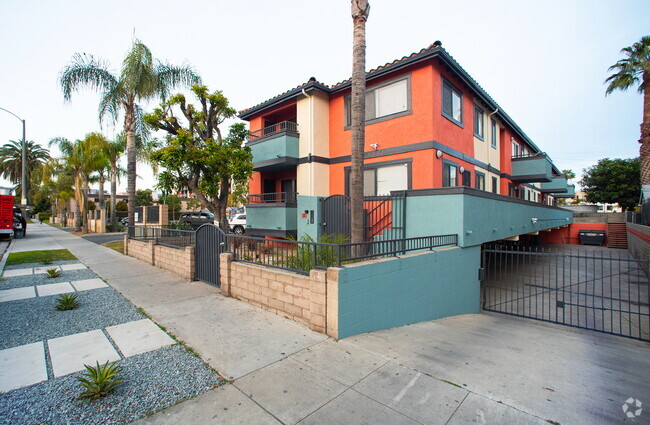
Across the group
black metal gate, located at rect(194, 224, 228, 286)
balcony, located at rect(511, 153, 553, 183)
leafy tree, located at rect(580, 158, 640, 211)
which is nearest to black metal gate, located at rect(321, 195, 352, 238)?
black metal gate, located at rect(194, 224, 228, 286)

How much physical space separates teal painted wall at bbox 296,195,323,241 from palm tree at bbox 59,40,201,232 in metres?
8.89

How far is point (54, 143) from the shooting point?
2580 cm

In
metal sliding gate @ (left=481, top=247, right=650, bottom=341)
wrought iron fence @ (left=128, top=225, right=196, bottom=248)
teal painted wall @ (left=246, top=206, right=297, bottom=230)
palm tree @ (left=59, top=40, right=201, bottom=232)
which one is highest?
palm tree @ (left=59, top=40, right=201, bottom=232)

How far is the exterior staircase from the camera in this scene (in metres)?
24.0

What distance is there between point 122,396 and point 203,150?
9068 millimetres

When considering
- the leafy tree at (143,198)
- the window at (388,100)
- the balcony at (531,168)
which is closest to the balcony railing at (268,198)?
the window at (388,100)

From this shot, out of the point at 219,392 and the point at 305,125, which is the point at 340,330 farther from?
the point at 305,125

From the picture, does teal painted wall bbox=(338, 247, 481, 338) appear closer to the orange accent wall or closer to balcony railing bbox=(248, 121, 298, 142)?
balcony railing bbox=(248, 121, 298, 142)

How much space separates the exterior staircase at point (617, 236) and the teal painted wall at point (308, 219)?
2773 centimetres

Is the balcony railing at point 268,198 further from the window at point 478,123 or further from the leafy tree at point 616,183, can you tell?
the leafy tree at point 616,183

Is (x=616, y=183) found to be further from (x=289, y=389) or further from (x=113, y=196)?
(x=113, y=196)

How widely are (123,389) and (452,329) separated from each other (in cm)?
524

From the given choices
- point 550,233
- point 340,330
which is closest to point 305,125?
point 340,330

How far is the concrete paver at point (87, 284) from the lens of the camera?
7.43 m
